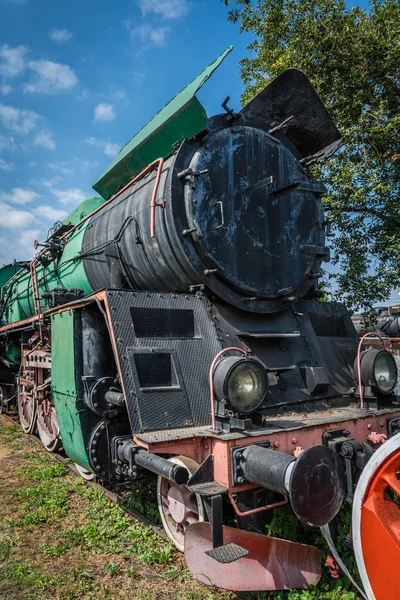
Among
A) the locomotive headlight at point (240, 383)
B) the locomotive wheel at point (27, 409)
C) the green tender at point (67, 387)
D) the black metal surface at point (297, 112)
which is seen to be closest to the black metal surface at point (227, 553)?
the locomotive headlight at point (240, 383)

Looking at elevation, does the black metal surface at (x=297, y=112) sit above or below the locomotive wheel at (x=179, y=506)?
above

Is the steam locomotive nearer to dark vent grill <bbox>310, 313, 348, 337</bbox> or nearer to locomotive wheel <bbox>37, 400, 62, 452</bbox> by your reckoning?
dark vent grill <bbox>310, 313, 348, 337</bbox>

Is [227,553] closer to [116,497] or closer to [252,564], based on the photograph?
[252,564]

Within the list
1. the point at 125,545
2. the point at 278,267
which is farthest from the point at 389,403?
the point at 125,545

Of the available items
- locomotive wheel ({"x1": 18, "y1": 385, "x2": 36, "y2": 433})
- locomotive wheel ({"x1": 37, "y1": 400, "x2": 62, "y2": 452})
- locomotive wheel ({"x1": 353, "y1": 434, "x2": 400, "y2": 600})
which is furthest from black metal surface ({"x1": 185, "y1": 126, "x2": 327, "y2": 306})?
locomotive wheel ({"x1": 18, "y1": 385, "x2": 36, "y2": 433})

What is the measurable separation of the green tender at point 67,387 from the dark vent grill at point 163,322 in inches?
28.7

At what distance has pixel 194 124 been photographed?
370 centimetres

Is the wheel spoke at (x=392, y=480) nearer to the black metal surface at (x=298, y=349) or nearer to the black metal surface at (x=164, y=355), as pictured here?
the black metal surface at (x=298, y=349)

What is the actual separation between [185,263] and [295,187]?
1.33 metres

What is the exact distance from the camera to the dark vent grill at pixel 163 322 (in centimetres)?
331

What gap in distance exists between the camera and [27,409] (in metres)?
6.89

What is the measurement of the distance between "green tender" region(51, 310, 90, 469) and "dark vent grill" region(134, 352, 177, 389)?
0.81 metres

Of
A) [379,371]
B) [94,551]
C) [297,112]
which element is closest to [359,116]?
[297,112]

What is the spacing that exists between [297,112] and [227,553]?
3982mm
